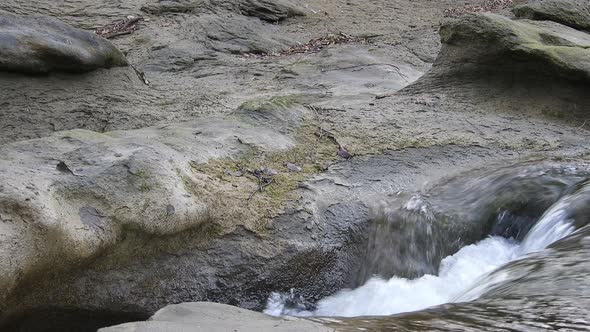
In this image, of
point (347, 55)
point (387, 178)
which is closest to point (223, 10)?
point (347, 55)

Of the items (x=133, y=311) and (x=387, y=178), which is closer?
(x=133, y=311)

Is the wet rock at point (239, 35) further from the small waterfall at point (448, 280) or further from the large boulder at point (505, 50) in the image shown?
the small waterfall at point (448, 280)

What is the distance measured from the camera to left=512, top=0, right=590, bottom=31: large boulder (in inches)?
373

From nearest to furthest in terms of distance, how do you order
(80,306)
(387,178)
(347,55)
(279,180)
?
(80,306) < (279,180) < (387,178) < (347,55)

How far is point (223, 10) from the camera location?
11.6m

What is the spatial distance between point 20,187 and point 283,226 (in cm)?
160

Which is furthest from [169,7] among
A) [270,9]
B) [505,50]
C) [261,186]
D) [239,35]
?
[261,186]

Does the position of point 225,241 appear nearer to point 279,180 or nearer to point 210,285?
point 210,285

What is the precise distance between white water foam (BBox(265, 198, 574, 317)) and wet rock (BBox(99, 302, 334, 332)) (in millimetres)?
1288

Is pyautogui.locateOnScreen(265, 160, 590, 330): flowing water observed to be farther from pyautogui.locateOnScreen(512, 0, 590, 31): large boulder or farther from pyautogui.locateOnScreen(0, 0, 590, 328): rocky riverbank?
pyautogui.locateOnScreen(512, 0, 590, 31): large boulder

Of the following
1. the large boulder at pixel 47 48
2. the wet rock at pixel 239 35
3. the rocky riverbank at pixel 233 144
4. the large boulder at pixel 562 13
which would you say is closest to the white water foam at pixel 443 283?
the rocky riverbank at pixel 233 144

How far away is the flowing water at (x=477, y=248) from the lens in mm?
3477

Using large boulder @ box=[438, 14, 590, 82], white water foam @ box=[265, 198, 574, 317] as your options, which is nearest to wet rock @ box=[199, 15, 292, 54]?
large boulder @ box=[438, 14, 590, 82]

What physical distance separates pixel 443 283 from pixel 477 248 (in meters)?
0.50
